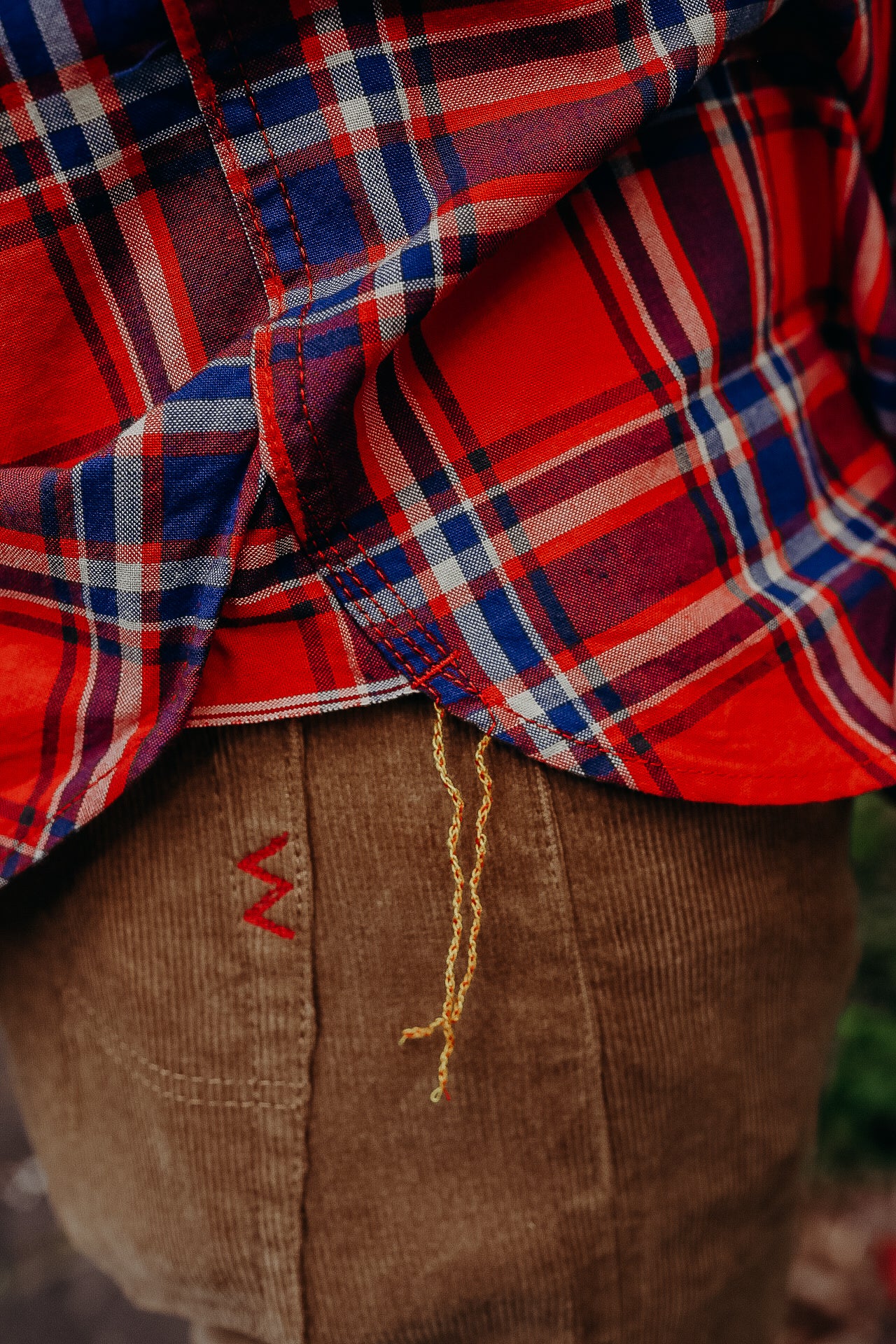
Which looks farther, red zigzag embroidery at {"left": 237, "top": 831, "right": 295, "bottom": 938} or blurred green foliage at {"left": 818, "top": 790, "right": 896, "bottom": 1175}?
blurred green foliage at {"left": 818, "top": 790, "right": 896, "bottom": 1175}

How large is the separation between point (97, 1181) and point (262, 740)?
1.15ft

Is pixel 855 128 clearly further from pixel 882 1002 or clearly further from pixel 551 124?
pixel 882 1002

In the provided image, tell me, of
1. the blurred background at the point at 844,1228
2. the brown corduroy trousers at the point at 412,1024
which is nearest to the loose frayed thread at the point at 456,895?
the brown corduroy trousers at the point at 412,1024

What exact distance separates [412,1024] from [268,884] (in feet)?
0.37

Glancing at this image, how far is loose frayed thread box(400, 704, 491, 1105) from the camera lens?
1.66 feet

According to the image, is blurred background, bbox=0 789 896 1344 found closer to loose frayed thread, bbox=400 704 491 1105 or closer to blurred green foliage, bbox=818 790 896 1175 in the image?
blurred green foliage, bbox=818 790 896 1175

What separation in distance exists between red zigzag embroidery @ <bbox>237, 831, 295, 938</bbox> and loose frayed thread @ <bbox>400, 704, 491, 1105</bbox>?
8 centimetres

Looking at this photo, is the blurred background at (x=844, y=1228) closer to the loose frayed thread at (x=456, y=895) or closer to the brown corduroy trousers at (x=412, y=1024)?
the brown corduroy trousers at (x=412, y=1024)

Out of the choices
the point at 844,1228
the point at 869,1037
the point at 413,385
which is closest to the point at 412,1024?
the point at 413,385

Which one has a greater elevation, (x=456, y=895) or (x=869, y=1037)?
(x=456, y=895)

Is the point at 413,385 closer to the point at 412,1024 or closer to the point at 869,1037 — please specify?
the point at 412,1024

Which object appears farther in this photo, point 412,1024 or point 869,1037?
point 869,1037

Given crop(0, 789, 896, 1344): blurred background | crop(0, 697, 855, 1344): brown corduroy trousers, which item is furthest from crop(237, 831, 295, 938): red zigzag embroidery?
crop(0, 789, 896, 1344): blurred background

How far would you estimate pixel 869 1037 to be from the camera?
1409mm
